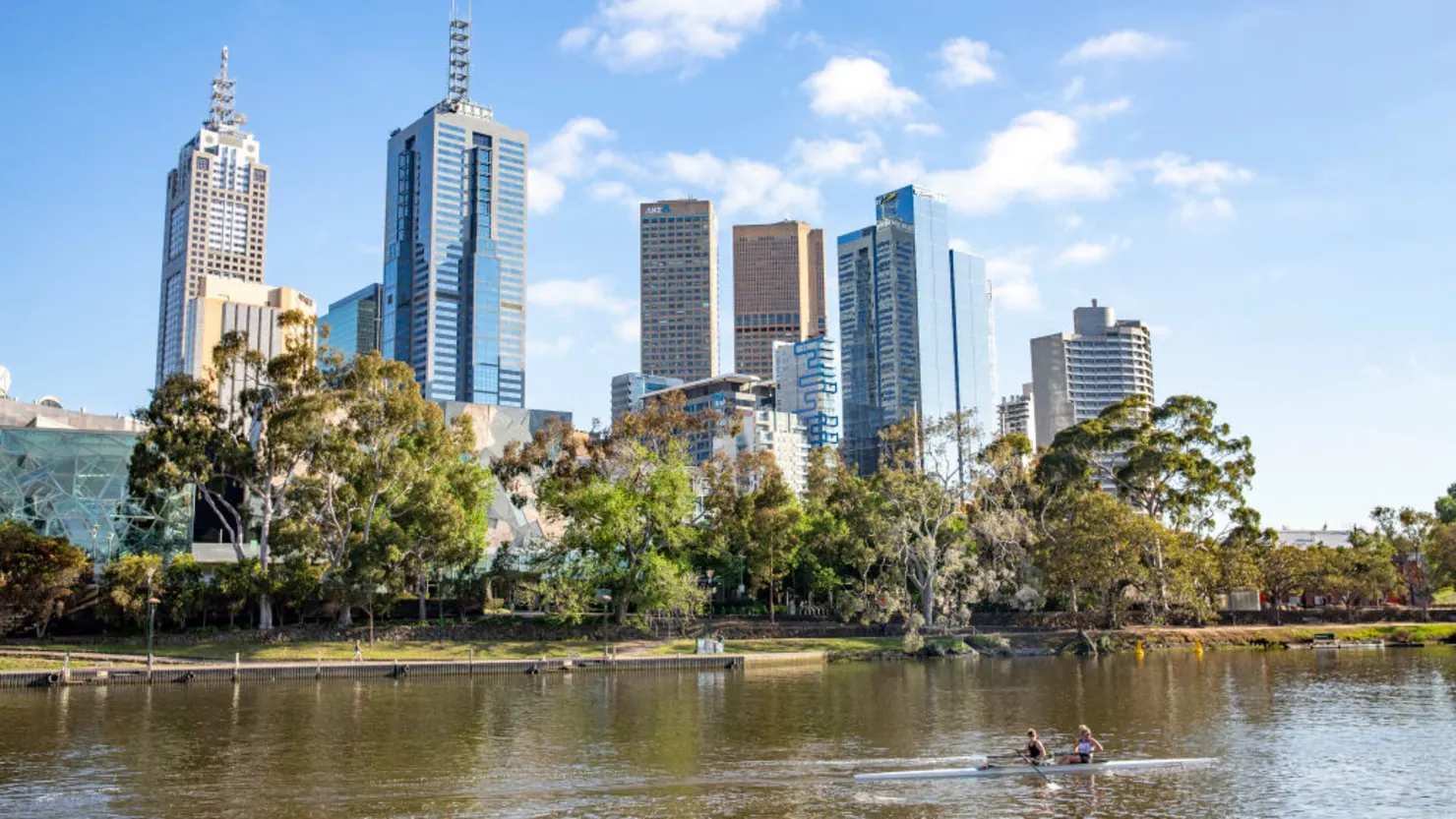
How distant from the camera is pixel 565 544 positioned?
278ft

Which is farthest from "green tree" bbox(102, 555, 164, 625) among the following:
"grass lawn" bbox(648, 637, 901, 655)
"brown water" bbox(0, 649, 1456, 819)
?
"grass lawn" bbox(648, 637, 901, 655)

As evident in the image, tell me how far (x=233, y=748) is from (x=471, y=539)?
42.5m

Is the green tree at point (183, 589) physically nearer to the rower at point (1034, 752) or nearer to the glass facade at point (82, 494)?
the glass facade at point (82, 494)

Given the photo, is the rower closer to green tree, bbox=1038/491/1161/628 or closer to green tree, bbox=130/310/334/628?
green tree, bbox=1038/491/1161/628

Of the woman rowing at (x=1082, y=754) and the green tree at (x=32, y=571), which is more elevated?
the green tree at (x=32, y=571)

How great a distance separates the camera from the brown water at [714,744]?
105 ft

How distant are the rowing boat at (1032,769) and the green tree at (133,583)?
58.5 metres

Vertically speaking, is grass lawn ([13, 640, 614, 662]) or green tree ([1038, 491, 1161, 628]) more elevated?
green tree ([1038, 491, 1161, 628])

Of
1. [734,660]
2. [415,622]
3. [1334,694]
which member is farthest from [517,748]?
[415,622]

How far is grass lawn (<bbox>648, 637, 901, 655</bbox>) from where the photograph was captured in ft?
270

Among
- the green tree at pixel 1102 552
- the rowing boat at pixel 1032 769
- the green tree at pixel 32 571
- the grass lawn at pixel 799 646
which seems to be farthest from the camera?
the green tree at pixel 1102 552

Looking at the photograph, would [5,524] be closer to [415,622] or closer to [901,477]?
[415,622]

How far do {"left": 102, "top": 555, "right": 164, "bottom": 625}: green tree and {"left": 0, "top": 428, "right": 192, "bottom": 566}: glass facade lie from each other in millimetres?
7282

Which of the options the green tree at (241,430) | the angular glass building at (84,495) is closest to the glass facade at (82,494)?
the angular glass building at (84,495)
